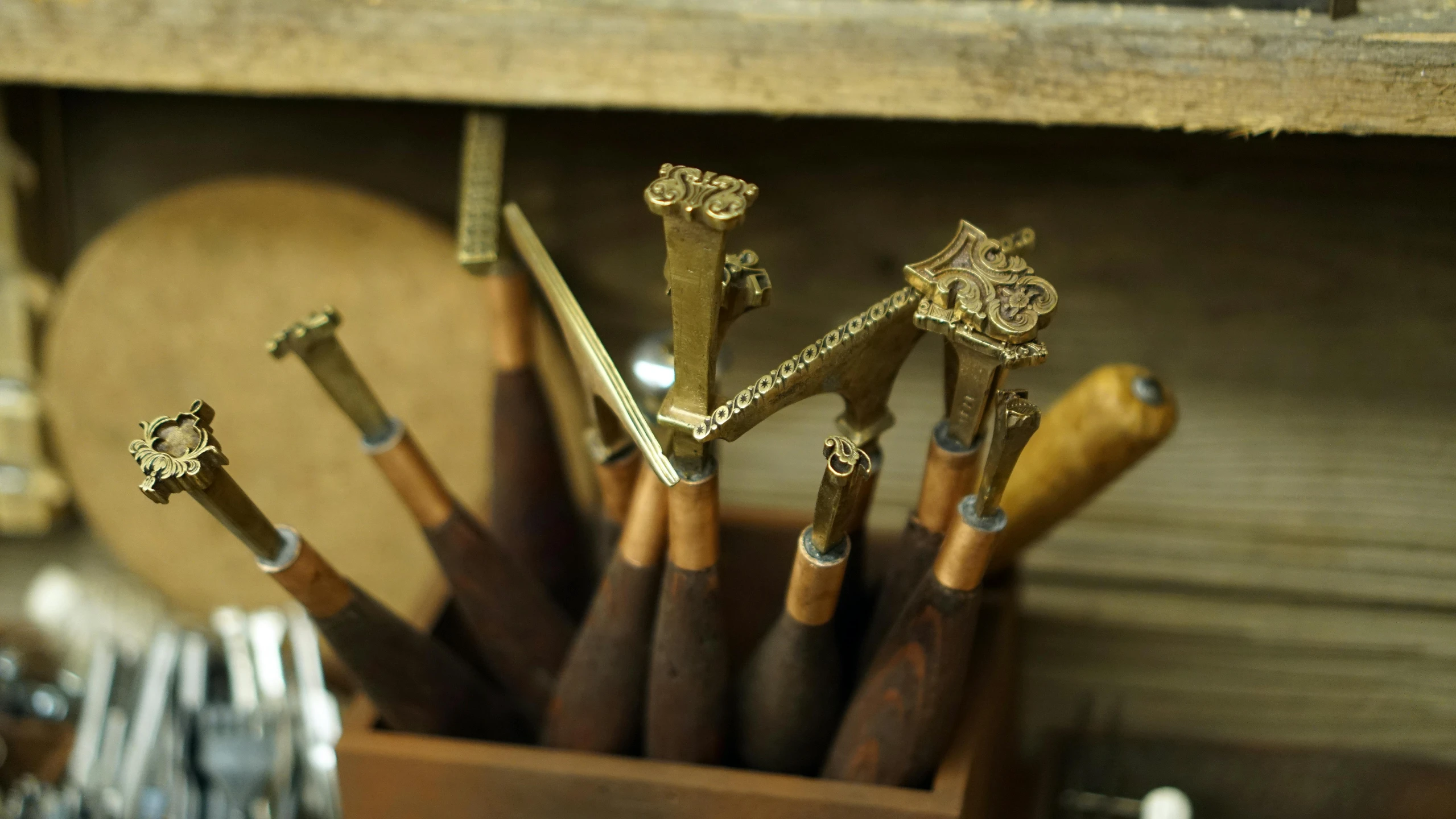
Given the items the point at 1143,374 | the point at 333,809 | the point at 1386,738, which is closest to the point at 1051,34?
the point at 1143,374

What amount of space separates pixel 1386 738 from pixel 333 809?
564 millimetres

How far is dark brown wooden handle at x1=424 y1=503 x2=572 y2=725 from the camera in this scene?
1.44 ft

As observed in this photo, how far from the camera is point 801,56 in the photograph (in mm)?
447

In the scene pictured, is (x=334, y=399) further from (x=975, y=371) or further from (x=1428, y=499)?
(x=1428, y=499)

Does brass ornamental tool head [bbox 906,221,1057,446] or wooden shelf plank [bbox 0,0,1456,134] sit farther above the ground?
wooden shelf plank [bbox 0,0,1456,134]

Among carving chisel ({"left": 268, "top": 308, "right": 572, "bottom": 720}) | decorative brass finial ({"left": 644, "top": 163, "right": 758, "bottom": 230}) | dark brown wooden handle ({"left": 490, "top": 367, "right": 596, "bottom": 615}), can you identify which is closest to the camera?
decorative brass finial ({"left": 644, "top": 163, "right": 758, "bottom": 230})

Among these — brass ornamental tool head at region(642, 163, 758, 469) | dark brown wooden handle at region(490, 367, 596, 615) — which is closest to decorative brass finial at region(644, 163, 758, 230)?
brass ornamental tool head at region(642, 163, 758, 469)

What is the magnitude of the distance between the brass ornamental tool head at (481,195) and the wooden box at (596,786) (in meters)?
0.19

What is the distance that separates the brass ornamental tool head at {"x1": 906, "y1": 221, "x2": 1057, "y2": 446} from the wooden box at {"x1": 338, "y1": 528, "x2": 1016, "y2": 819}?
144 millimetres

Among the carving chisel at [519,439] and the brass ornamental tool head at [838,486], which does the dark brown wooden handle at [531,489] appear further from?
the brass ornamental tool head at [838,486]

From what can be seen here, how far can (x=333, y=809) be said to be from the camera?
1.82 ft

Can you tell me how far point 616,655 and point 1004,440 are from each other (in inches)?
7.4

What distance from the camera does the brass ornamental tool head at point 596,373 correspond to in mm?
347

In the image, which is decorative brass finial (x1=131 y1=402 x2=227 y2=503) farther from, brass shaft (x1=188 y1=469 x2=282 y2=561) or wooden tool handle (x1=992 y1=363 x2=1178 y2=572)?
wooden tool handle (x1=992 y1=363 x2=1178 y2=572)
